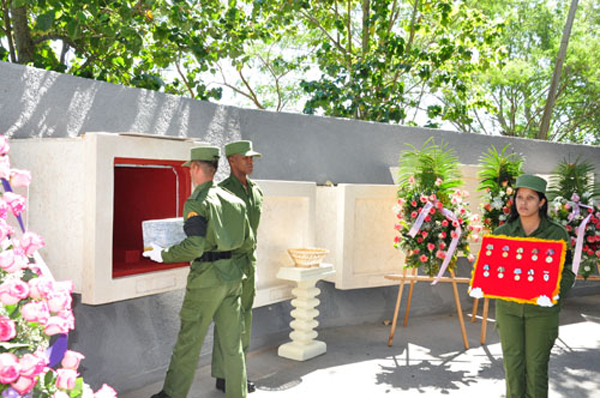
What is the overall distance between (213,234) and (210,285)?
0.31 metres

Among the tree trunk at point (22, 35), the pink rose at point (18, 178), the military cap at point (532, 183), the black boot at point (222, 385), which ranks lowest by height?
the black boot at point (222, 385)

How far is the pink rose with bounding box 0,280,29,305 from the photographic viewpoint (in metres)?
1.34

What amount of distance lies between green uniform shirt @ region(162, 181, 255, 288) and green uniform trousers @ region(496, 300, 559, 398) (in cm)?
162

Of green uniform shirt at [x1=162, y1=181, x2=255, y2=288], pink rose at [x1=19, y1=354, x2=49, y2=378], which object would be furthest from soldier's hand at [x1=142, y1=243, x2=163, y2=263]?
pink rose at [x1=19, y1=354, x2=49, y2=378]

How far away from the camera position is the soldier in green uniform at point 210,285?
11.4 feet

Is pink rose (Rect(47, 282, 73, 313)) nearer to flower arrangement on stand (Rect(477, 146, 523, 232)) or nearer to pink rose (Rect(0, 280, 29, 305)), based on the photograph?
pink rose (Rect(0, 280, 29, 305))

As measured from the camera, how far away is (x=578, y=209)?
5.55 metres

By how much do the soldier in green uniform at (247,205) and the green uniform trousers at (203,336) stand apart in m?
0.42

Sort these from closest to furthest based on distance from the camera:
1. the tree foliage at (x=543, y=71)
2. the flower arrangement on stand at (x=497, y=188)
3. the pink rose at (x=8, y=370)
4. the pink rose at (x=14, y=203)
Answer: the pink rose at (x=8, y=370) < the pink rose at (x=14, y=203) < the flower arrangement on stand at (x=497, y=188) < the tree foliage at (x=543, y=71)

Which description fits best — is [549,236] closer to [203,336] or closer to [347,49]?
[203,336]

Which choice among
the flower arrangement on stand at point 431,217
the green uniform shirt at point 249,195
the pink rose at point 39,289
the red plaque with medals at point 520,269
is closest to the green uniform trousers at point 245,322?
the green uniform shirt at point 249,195

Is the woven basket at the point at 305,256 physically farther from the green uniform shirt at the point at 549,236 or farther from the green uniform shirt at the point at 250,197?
the green uniform shirt at the point at 549,236

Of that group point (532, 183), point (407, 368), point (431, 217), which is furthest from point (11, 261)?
point (431, 217)

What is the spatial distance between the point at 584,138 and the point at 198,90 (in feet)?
53.2
